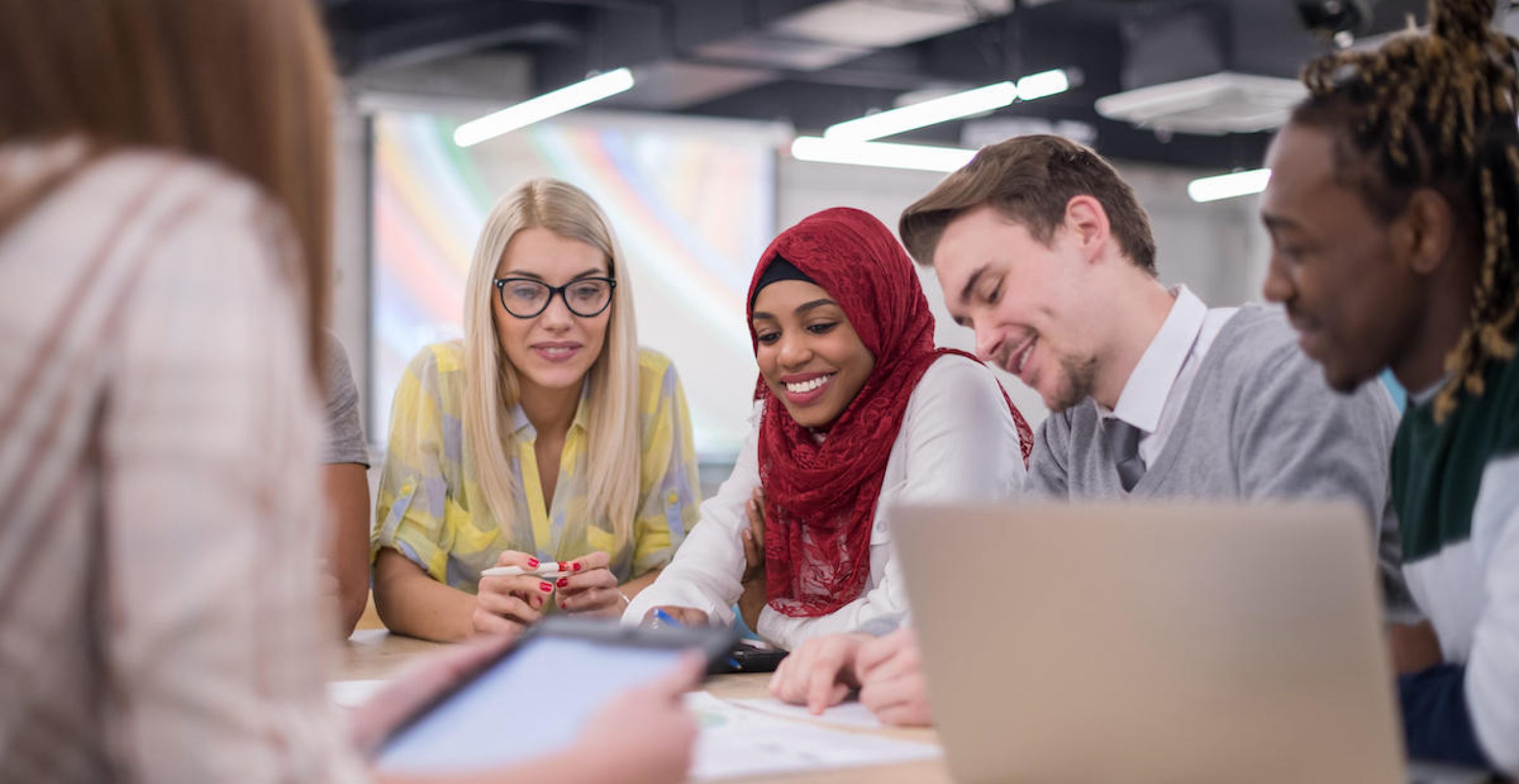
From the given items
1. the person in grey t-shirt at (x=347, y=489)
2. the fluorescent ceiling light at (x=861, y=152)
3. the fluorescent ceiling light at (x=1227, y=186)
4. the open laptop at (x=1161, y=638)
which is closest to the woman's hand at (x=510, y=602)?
the person in grey t-shirt at (x=347, y=489)

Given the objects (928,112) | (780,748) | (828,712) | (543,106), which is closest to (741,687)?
(828,712)

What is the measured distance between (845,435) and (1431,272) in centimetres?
123

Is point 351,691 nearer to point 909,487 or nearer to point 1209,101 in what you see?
point 909,487

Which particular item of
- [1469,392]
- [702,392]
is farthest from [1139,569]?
[702,392]

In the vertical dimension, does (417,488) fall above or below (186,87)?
below

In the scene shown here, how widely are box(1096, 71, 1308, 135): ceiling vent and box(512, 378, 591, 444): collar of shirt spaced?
18.8ft

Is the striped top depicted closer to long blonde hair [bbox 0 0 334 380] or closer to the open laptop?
long blonde hair [bbox 0 0 334 380]

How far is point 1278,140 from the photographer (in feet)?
4.01

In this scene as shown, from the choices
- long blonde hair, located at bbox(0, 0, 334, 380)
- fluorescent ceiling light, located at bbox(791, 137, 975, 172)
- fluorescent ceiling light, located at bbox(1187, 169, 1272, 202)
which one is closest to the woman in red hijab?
long blonde hair, located at bbox(0, 0, 334, 380)

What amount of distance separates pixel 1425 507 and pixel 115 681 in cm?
107

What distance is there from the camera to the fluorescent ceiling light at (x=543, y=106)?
7.54 meters

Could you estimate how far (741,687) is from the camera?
1.68m

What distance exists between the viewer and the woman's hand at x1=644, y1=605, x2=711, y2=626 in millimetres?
2082

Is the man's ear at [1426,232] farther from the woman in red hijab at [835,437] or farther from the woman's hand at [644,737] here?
the woman in red hijab at [835,437]
